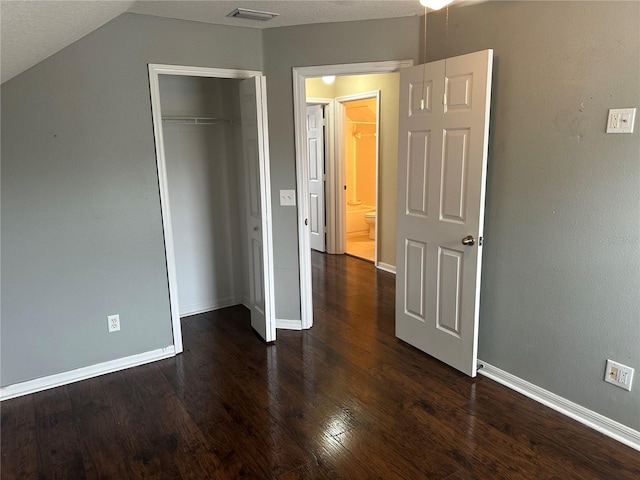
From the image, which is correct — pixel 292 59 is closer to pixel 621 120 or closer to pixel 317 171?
pixel 621 120

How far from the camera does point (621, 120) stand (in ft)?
6.87

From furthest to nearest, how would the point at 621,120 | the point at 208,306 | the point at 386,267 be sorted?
the point at 386,267 → the point at 208,306 → the point at 621,120

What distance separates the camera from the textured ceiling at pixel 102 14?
1739 mm

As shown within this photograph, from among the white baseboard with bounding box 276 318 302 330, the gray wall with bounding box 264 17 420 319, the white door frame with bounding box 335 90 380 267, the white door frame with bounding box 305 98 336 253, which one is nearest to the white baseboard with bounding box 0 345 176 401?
the white baseboard with bounding box 276 318 302 330

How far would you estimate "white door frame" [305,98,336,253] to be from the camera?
5883 mm

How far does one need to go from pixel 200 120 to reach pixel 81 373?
7.26 ft

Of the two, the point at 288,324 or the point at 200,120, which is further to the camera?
the point at 200,120

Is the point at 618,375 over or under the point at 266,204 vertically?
under

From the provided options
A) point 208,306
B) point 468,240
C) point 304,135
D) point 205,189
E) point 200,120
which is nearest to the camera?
point 468,240

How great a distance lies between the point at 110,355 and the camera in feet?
10.1

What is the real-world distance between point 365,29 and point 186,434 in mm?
2851

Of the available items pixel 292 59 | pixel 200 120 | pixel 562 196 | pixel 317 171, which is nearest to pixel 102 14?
pixel 292 59

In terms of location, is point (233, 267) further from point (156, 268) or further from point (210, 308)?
point (156, 268)

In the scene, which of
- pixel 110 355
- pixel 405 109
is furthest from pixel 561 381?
pixel 110 355
